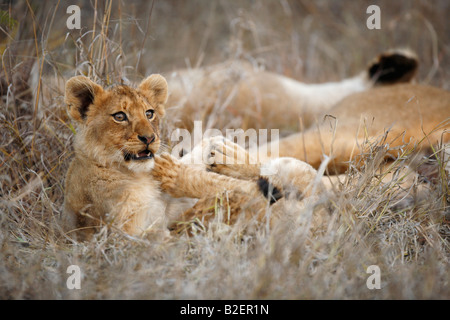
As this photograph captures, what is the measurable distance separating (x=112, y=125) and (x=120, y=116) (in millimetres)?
53

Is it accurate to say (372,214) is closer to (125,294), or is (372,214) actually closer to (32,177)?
(125,294)

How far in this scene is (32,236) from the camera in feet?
7.23

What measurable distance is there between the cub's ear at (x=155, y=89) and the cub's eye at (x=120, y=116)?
0.20 m

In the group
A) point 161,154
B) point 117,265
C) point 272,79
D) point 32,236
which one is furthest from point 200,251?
point 272,79

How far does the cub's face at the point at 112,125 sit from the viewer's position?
6.57 ft

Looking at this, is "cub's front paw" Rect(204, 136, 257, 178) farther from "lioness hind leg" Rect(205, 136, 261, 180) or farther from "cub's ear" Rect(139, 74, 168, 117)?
"cub's ear" Rect(139, 74, 168, 117)

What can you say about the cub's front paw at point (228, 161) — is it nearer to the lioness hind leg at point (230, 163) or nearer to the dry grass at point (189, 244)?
the lioness hind leg at point (230, 163)

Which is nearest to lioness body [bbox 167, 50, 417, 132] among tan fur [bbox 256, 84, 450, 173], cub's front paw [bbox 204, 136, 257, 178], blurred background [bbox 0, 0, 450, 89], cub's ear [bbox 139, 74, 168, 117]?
blurred background [bbox 0, 0, 450, 89]

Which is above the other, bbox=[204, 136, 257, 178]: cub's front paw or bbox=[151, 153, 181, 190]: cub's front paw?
bbox=[204, 136, 257, 178]: cub's front paw

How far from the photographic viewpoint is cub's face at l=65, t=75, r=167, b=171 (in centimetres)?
200

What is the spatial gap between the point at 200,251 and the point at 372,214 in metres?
0.85

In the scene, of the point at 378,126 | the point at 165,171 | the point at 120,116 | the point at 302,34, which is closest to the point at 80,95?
the point at 120,116
